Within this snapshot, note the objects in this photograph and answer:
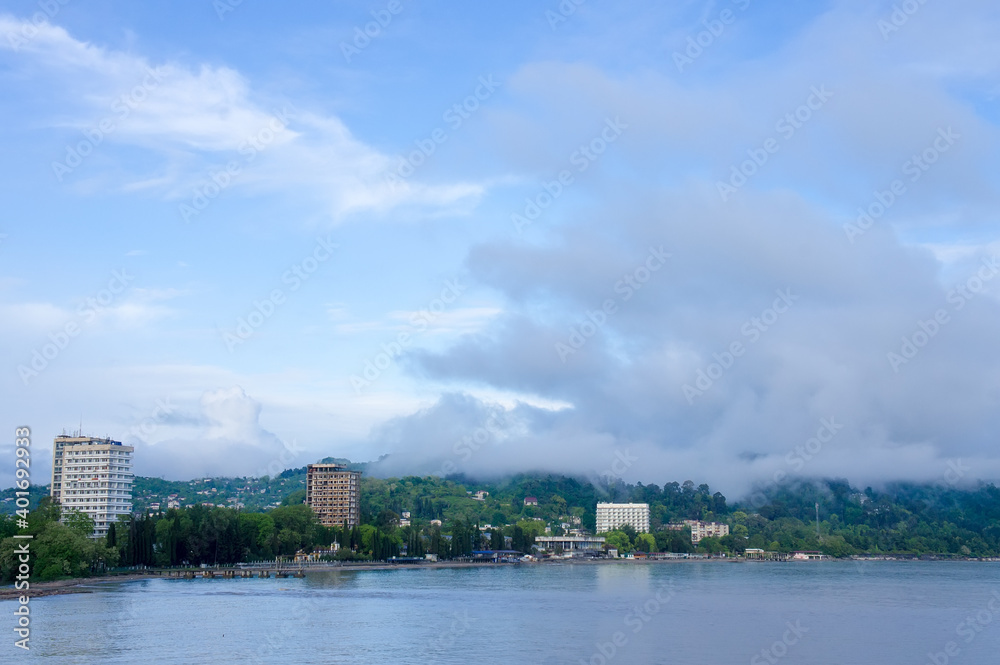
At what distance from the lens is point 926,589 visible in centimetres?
10575

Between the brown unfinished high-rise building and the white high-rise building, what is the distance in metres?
51.5

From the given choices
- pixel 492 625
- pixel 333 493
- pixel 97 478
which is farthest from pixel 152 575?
pixel 333 493

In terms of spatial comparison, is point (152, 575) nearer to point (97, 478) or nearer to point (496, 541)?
point (97, 478)

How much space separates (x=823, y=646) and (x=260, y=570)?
72.2 metres

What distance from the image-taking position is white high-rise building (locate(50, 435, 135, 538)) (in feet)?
418

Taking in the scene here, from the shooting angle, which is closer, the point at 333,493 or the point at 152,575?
the point at 152,575

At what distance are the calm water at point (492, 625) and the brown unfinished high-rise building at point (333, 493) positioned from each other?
270 feet

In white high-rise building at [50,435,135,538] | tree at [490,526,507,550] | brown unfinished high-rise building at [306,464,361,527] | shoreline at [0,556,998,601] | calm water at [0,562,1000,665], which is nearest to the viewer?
calm water at [0,562,1000,665]

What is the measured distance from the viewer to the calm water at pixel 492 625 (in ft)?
158

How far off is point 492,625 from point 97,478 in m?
86.3

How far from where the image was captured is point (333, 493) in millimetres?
180625

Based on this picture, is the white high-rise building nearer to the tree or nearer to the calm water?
the calm water

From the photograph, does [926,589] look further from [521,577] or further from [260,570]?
[260,570]

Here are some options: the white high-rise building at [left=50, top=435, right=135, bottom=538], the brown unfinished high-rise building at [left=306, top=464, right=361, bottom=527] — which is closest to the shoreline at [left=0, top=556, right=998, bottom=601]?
the white high-rise building at [left=50, top=435, right=135, bottom=538]
